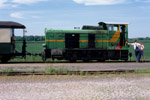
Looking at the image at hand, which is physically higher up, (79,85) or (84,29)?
(84,29)

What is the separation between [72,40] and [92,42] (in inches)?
65.6

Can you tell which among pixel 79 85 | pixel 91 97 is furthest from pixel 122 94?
pixel 79 85

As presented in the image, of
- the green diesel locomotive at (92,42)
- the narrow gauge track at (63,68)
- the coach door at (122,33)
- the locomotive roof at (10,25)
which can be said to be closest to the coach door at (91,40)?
the green diesel locomotive at (92,42)

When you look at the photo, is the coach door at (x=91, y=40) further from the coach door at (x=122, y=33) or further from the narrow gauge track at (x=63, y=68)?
the narrow gauge track at (x=63, y=68)

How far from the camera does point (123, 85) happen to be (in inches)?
388

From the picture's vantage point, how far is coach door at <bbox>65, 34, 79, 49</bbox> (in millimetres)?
20984

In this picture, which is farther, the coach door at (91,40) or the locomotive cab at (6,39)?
the coach door at (91,40)

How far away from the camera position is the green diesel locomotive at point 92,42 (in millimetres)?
20812

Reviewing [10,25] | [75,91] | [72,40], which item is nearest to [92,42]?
[72,40]

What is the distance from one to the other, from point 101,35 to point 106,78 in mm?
9762

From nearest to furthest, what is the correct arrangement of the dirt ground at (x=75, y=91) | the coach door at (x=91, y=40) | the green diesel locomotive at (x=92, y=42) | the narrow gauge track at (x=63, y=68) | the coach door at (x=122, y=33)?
the dirt ground at (x=75, y=91) → the narrow gauge track at (x=63, y=68) → the green diesel locomotive at (x=92, y=42) → the coach door at (x=91, y=40) → the coach door at (x=122, y=33)

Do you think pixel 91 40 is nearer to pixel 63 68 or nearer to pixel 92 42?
pixel 92 42

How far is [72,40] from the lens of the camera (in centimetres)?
2105

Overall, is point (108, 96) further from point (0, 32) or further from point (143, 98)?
point (0, 32)
